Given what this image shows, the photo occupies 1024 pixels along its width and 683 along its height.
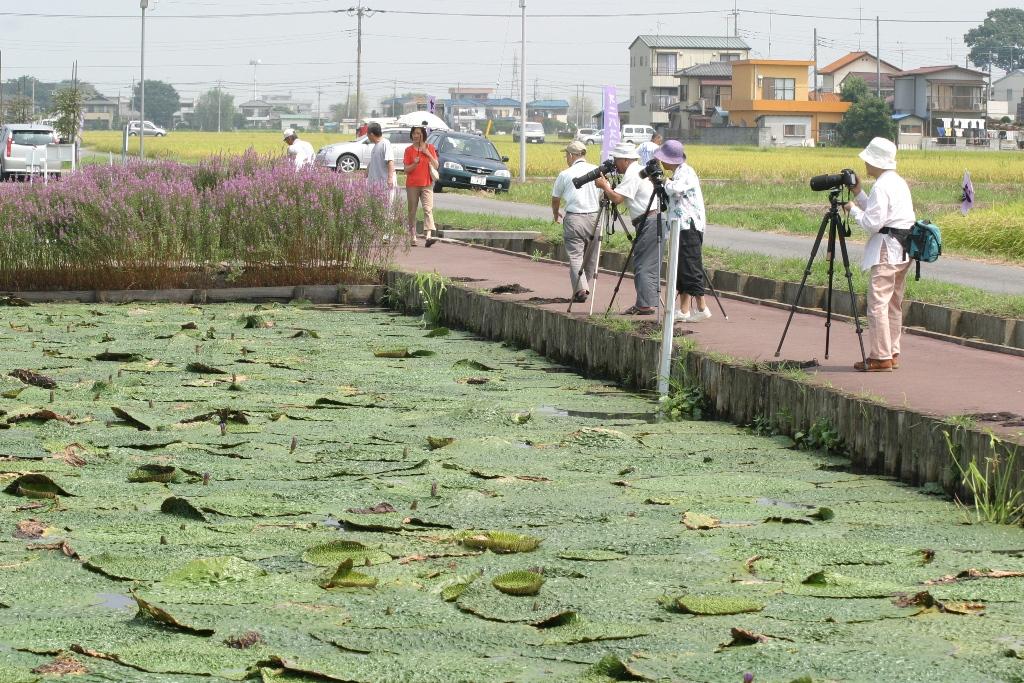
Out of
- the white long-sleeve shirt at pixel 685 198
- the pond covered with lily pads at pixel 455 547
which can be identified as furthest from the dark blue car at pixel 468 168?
the pond covered with lily pads at pixel 455 547

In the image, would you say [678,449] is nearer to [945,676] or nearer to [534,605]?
[534,605]

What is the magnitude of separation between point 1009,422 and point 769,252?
1296cm

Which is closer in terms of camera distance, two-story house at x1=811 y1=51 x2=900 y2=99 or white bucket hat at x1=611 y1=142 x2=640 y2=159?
white bucket hat at x1=611 y1=142 x2=640 y2=159

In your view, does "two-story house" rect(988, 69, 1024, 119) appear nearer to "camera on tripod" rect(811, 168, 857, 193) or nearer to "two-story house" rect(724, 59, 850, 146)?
"two-story house" rect(724, 59, 850, 146)

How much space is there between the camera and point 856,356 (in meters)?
10.5

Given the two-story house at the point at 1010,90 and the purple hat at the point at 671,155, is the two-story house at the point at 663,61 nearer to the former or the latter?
the two-story house at the point at 1010,90

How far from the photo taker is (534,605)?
5.71 metres

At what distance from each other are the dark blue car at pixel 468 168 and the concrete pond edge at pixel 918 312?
2014 cm

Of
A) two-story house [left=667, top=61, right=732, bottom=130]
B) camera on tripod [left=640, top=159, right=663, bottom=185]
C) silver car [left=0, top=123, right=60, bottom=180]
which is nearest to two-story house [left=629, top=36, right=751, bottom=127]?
two-story house [left=667, top=61, right=732, bottom=130]

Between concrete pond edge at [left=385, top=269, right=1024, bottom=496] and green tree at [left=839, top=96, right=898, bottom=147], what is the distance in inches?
3144

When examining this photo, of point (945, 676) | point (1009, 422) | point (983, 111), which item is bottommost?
point (945, 676)

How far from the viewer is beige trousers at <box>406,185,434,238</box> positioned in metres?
20.4

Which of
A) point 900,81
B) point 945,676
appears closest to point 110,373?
point 945,676

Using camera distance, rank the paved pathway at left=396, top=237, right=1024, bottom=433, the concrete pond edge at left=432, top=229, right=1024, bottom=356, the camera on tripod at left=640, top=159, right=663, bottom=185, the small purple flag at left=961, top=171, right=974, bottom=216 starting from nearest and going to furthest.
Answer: the paved pathway at left=396, top=237, right=1024, bottom=433
the camera on tripod at left=640, top=159, right=663, bottom=185
the concrete pond edge at left=432, top=229, right=1024, bottom=356
the small purple flag at left=961, top=171, right=974, bottom=216
